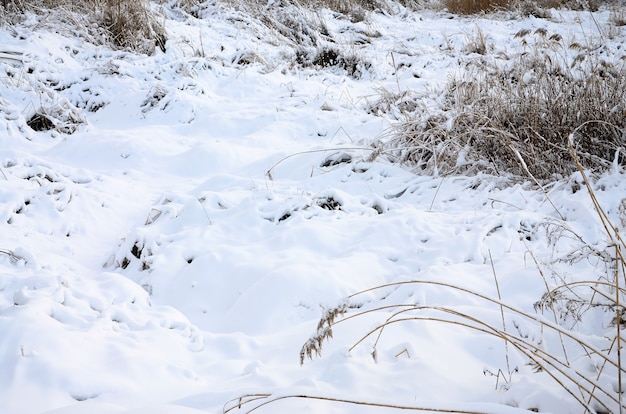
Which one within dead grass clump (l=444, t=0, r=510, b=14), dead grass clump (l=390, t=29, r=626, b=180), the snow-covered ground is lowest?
the snow-covered ground

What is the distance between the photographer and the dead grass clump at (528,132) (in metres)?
3.29

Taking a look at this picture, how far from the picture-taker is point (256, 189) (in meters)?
3.65

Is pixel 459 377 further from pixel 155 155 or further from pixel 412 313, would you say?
pixel 155 155

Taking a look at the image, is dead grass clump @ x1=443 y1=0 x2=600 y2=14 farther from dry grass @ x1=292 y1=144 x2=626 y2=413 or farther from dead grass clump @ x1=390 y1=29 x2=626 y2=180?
dry grass @ x1=292 y1=144 x2=626 y2=413

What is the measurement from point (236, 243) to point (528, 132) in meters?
2.29

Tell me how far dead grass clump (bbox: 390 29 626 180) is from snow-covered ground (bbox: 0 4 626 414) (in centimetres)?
20

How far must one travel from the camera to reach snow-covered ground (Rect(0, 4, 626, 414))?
154 cm

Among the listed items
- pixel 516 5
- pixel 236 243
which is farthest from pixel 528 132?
pixel 516 5

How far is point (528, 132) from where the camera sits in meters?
3.53

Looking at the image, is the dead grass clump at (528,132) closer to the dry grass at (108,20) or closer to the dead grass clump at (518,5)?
the dry grass at (108,20)

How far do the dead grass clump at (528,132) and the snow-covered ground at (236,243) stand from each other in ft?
0.64

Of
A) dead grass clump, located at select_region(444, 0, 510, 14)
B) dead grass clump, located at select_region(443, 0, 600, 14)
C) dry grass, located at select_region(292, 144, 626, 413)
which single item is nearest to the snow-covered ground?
dry grass, located at select_region(292, 144, 626, 413)

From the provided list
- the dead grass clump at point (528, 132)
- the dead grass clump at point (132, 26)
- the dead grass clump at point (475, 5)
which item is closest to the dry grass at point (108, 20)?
the dead grass clump at point (132, 26)

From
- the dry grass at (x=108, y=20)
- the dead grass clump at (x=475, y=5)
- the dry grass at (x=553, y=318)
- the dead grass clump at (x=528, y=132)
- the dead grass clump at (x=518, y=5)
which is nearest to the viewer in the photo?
the dry grass at (x=553, y=318)
